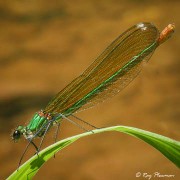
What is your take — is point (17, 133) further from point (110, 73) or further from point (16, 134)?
point (110, 73)

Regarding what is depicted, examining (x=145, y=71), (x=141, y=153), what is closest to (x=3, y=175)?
(x=141, y=153)

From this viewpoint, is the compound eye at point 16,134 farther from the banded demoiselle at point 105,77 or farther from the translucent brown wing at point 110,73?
the translucent brown wing at point 110,73

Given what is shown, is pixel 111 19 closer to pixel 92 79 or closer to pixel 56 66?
pixel 56 66

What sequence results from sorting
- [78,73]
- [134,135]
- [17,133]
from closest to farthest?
[134,135]
[17,133]
[78,73]

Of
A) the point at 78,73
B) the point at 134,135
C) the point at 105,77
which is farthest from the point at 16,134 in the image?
the point at 78,73

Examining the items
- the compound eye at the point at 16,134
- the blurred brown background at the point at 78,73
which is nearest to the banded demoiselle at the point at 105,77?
the compound eye at the point at 16,134

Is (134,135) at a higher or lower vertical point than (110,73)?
lower
